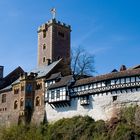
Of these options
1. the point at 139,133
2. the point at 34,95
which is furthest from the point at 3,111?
the point at 139,133

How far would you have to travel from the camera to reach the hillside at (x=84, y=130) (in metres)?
44.9

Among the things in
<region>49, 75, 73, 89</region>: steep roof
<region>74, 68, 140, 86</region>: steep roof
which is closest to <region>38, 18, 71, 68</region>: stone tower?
<region>49, 75, 73, 89</region>: steep roof

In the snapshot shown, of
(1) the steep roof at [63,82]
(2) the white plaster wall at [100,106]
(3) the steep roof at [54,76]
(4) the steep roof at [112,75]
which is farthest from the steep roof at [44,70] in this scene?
(4) the steep roof at [112,75]

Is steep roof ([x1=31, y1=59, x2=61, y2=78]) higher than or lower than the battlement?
lower

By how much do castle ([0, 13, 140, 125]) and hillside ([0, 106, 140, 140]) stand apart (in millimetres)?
1312

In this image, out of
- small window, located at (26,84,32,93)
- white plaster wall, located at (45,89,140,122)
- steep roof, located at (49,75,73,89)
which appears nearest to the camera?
white plaster wall, located at (45,89,140,122)

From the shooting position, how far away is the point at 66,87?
178 ft

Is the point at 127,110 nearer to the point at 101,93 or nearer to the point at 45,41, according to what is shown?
the point at 101,93

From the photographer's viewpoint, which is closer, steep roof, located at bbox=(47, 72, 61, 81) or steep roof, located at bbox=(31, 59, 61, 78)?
steep roof, located at bbox=(47, 72, 61, 81)

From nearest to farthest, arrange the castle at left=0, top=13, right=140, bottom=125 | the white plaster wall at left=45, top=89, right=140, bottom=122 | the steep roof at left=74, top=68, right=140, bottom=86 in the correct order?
the white plaster wall at left=45, top=89, right=140, bottom=122 → the steep roof at left=74, top=68, right=140, bottom=86 → the castle at left=0, top=13, right=140, bottom=125

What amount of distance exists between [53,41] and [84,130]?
26468 millimetres

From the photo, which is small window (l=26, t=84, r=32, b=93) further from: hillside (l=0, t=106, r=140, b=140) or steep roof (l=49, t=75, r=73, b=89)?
hillside (l=0, t=106, r=140, b=140)

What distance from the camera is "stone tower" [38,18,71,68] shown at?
7106 centimetres

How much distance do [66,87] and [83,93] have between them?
3243mm
